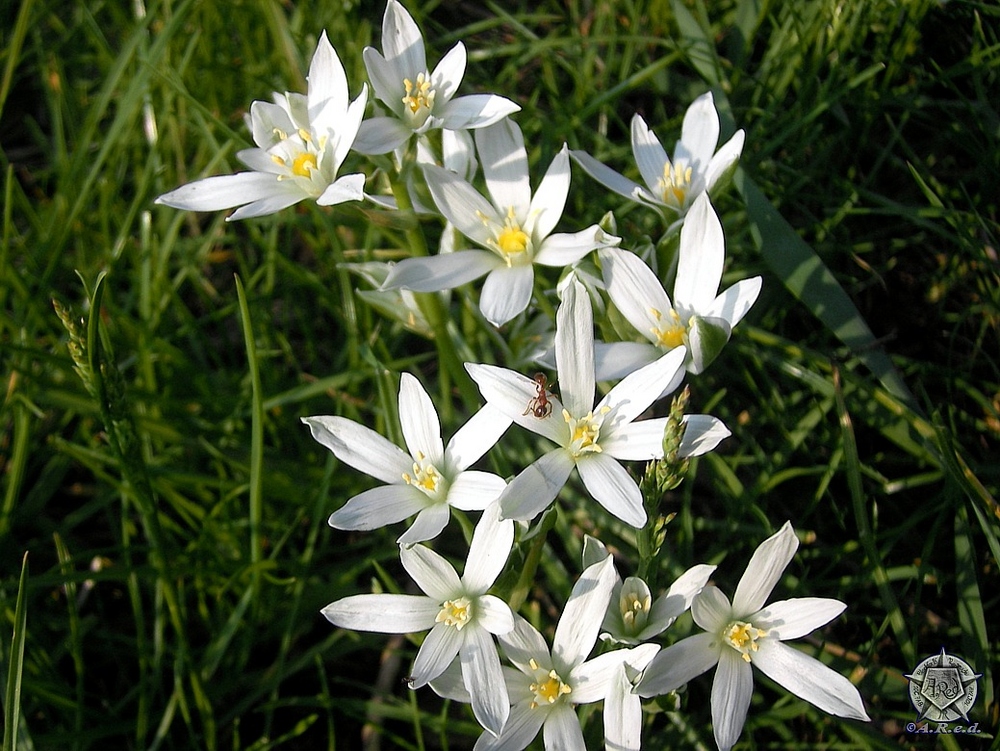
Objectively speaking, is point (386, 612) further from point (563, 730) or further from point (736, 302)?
point (736, 302)

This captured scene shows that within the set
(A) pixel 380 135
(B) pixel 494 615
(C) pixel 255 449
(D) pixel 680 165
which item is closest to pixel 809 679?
(B) pixel 494 615

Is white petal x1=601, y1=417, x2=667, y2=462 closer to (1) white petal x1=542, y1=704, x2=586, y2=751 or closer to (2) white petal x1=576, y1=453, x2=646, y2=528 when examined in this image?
(2) white petal x1=576, y1=453, x2=646, y2=528

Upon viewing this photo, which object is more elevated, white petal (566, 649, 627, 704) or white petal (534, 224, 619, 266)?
white petal (534, 224, 619, 266)

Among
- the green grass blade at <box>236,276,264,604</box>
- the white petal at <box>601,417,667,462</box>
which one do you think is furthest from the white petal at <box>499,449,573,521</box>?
the green grass blade at <box>236,276,264,604</box>

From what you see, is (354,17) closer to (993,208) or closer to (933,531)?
(993,208)

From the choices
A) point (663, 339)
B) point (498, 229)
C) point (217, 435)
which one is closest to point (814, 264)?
point (663, 339)
